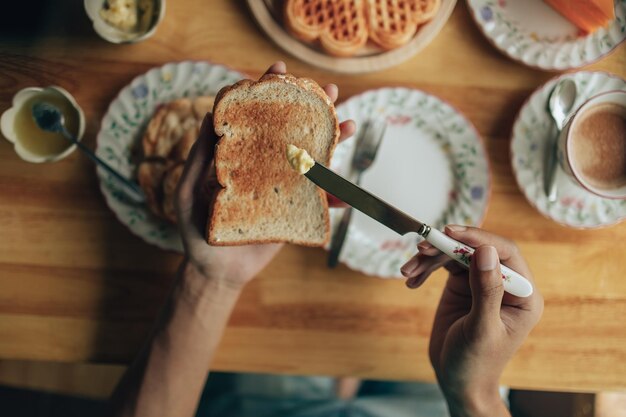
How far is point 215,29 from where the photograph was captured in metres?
1.28

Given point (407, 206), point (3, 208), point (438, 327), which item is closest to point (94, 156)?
A: point (3, 208)

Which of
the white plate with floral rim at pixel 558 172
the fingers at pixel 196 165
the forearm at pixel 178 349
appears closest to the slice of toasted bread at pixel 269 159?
the fingers at pixel 196 165

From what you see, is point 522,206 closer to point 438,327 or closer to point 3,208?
point 438,327

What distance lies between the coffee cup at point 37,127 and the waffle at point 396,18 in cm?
67

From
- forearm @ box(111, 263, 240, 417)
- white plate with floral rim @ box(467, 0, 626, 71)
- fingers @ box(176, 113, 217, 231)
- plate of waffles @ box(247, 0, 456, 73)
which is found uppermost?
white plate with floral rim @ box(467, 0, 626, 71)

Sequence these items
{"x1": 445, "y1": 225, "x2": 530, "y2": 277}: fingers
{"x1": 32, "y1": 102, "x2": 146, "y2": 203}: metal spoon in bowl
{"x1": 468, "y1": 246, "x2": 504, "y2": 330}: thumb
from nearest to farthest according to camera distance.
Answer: {"x1": 468, "y1": 246, "x2": 504, "y2": 330}: thumb < {"x1": 445, "y1": 225, "x2": 530, "y2": 277}: fingers < {"x1": 32, "y1": 102, "x2": 146, "y2": 203}: metal spoon in bowl

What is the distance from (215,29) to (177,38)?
9cm

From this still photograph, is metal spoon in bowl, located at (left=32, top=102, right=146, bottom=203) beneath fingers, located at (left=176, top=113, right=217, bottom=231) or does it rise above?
beneath

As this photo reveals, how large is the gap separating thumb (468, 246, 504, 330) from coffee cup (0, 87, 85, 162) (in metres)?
0.87

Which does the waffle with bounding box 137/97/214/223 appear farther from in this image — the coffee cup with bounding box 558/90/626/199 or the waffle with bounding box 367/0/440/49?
the coffee cup with bounding box 558/90/626/199

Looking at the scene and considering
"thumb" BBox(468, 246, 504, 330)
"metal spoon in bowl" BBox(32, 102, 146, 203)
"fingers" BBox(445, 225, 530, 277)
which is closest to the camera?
"thumb" BBox(468, 246, 504, 330)

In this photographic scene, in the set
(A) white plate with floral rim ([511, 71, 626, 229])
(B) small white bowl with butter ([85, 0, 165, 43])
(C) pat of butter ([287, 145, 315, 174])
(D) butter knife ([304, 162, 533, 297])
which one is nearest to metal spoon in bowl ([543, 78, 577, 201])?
(A) white plate with floral rim ([511, 71, 626, 229])

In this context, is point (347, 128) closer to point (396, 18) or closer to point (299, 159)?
point (299, 159)

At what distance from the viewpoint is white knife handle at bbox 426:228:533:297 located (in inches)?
37.8
